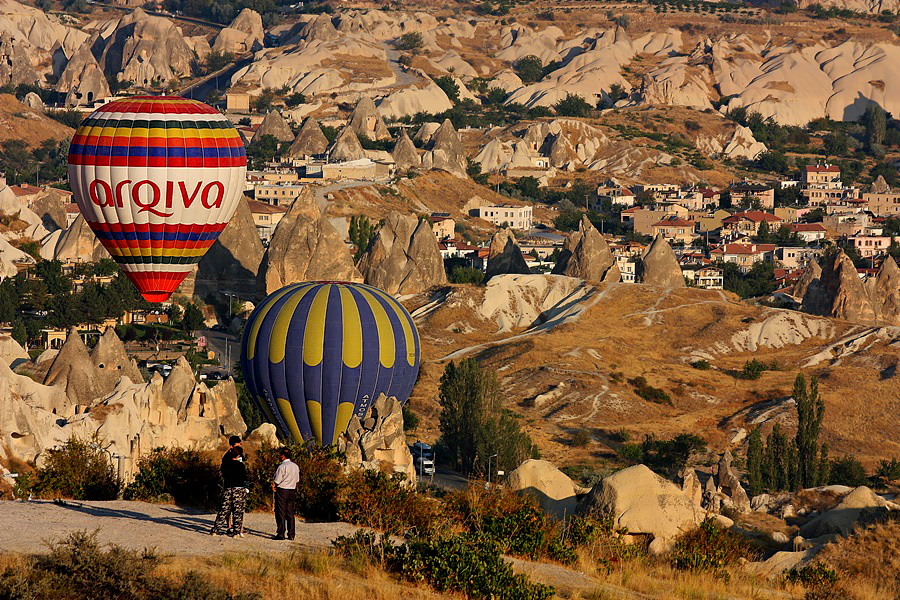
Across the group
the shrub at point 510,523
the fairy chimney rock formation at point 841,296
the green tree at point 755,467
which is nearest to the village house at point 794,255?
the fairy chimney rock formation at point 841,296

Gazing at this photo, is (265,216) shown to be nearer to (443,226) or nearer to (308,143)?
(443,226)

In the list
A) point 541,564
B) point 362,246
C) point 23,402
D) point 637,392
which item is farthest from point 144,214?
point 362,246

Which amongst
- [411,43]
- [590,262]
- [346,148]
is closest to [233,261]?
[590,262]

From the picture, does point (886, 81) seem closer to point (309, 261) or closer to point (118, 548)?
point (309, 261)

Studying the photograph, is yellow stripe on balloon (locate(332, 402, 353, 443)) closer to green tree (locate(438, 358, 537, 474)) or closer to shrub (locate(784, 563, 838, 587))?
green tree (locate(438, 358, 537, 474))

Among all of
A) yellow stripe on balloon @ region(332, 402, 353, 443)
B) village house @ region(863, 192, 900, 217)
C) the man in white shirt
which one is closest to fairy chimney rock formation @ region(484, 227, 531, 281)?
yellow stripe on balloon @ region(332, 402, 353, 443)

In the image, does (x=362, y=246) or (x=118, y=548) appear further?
(x=362, y=246)
